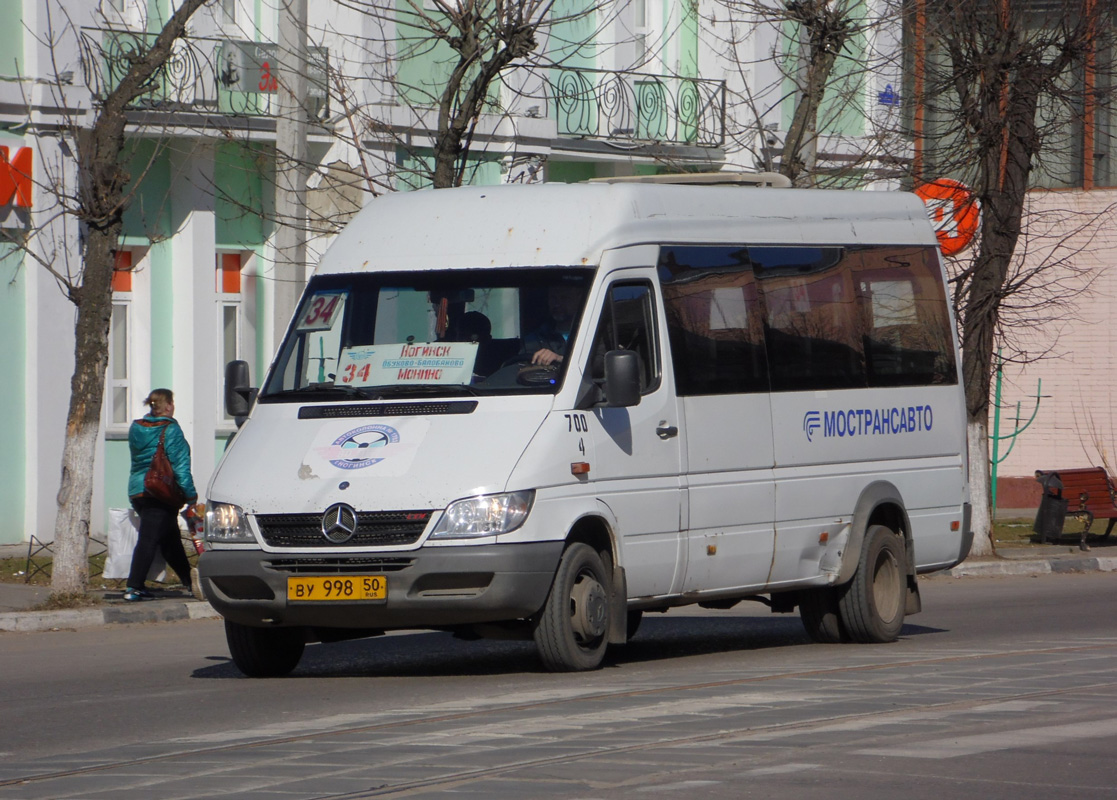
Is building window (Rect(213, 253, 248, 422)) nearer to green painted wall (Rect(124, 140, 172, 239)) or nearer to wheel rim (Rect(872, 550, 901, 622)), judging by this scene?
green painted wall (Rect(124, 140, 172, 239))

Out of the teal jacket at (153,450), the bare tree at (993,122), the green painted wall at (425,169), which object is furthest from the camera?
the green painted wall at (425,169)

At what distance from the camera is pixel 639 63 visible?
25.0 m

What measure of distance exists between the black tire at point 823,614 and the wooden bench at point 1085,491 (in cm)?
1107

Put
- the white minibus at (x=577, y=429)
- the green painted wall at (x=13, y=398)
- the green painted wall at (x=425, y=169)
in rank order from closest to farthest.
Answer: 1. the white minibus at (x=577, y=429)
2. the green painted wall at (x=13, y=398)
3. the green painted wall at (x=425, y=169)

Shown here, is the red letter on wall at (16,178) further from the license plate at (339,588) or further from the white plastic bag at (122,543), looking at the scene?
the license plate at (339,588)

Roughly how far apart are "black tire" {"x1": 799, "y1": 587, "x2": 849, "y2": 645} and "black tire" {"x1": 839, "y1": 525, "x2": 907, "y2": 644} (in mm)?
83

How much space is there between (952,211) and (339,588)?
Result: 13.1 metres

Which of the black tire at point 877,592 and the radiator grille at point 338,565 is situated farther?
the black tire at point 877,592

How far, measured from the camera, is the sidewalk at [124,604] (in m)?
14.5

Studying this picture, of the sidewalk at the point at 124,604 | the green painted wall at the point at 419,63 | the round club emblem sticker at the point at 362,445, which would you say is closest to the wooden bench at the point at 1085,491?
the sidewalk at the point at 124,604

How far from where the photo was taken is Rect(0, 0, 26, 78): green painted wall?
1995 cm

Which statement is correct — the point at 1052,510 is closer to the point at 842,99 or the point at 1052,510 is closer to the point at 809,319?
the point at 842,99

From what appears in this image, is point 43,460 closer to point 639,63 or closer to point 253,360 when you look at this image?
point 253,360

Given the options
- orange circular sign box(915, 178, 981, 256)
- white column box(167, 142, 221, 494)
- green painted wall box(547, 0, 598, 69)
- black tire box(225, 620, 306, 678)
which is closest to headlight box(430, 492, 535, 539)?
black tire box(225, 620, 306, 678)
